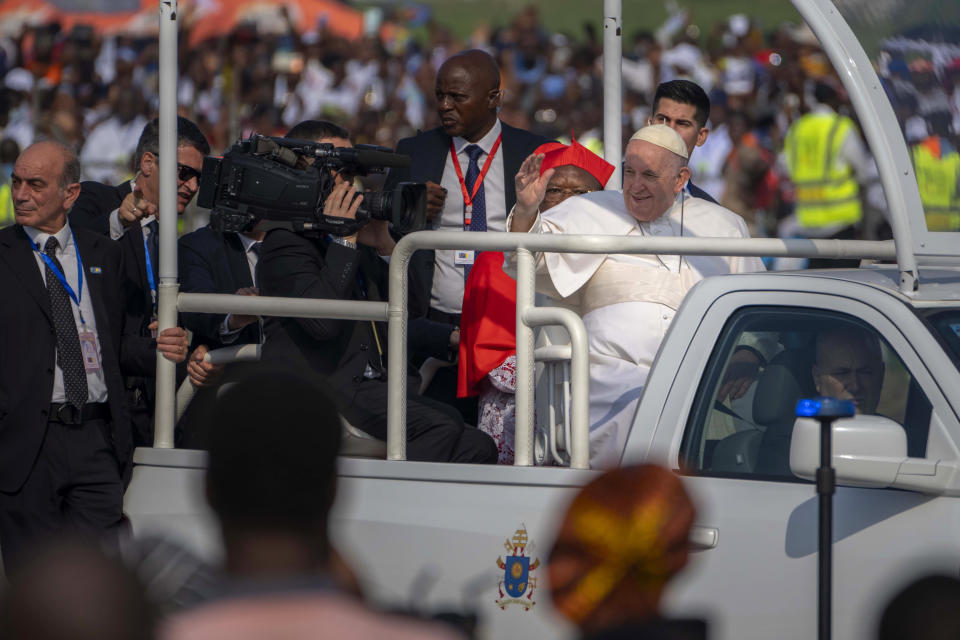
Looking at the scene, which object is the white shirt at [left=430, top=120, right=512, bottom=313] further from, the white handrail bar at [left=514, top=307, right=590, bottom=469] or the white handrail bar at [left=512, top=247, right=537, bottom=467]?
the white handrail bar at [left=514, top=307, right=590, bottom=469]

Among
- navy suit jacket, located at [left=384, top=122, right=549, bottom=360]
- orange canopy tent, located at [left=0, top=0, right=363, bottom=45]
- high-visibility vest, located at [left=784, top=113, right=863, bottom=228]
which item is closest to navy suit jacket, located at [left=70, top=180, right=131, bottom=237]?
navy suit jacket, located at [left=384, top=122, right=549, bottom=360]

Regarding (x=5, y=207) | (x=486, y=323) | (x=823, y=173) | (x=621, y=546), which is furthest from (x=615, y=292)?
(x=5, y=207)

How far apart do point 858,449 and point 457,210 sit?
2912 millimetres

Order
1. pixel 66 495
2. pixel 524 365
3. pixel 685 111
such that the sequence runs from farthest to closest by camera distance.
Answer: pixel 685 111 → pixel 66 495 → pixel 524 365

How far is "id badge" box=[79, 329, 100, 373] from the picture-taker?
19.5 ft

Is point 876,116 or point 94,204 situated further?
point 94,204

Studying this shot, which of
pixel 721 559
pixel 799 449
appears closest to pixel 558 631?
pixel 721 559

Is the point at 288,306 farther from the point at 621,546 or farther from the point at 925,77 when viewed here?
the point at 621,546

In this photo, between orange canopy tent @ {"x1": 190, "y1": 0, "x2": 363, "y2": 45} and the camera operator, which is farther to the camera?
orange canopy tent @ {"x1": 190, "y1": 0, "x2": 363, "y2": 45}

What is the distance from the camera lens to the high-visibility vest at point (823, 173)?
11.9m

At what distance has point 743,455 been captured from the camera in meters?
4.04

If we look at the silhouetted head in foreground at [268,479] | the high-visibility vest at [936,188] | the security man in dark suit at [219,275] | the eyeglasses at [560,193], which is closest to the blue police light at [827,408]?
the high-visibility vest at [936,188]

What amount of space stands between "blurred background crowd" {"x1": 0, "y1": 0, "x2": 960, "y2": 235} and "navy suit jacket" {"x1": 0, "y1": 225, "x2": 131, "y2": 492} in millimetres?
7727

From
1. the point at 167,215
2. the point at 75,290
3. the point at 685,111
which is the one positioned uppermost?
the point at 685,111
